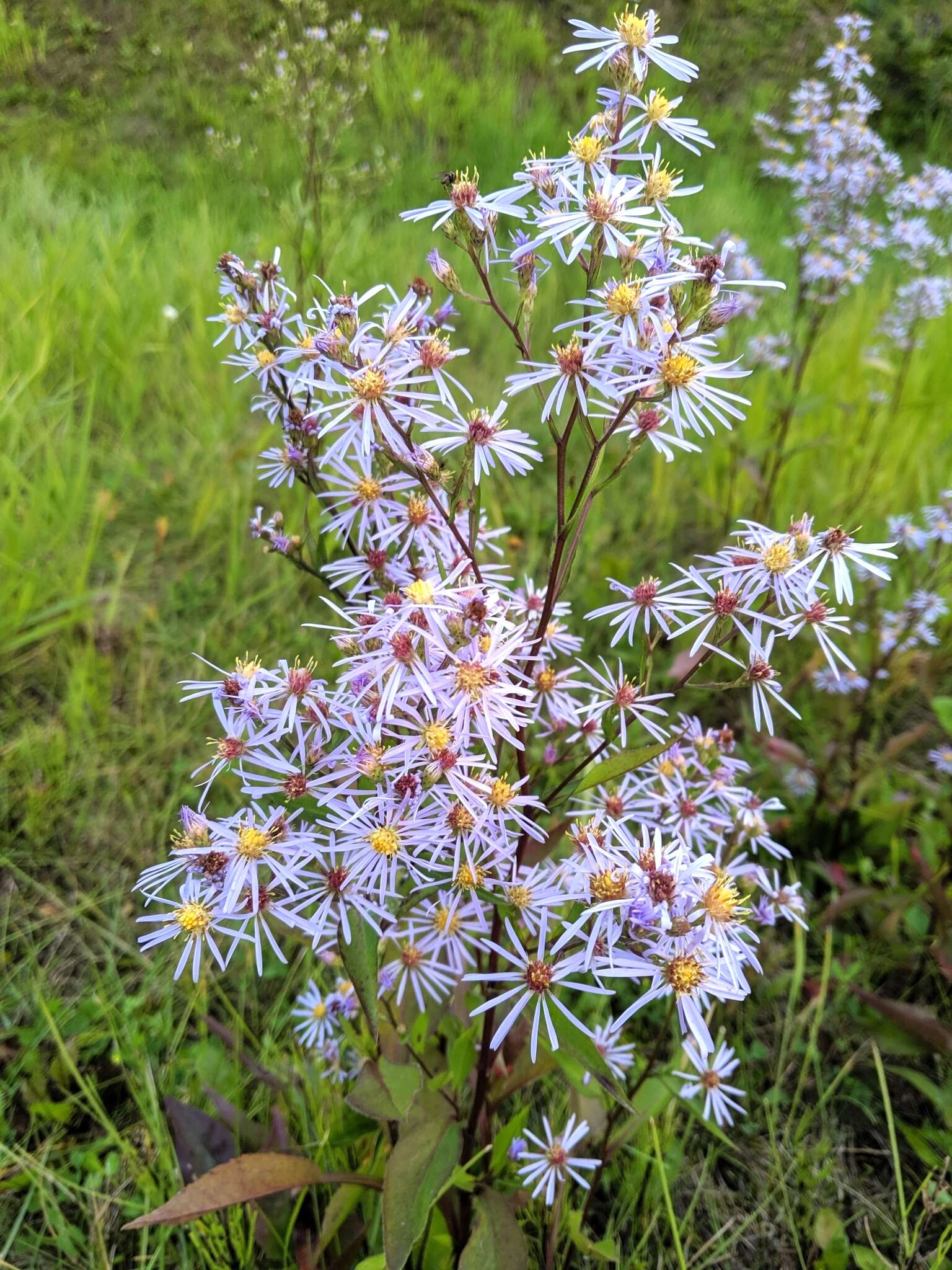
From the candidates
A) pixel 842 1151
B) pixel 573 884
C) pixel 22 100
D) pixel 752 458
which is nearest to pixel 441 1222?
pixel 573 884

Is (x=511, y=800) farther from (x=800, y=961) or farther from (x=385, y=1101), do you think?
(x=800, y=961)

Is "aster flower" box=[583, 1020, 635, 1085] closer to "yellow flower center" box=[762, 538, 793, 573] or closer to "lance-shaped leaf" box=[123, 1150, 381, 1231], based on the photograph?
"lance-shaped leaf" box=[123, 1150, 381, 1231]

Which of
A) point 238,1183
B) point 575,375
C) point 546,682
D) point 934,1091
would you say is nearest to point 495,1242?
point 238,1183

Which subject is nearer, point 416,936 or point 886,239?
point 416,936

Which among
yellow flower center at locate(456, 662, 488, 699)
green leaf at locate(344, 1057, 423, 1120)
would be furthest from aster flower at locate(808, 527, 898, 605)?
green leaf at locate(344, 1057, 423, 1120)

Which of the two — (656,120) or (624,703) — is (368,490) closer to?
(624,703)

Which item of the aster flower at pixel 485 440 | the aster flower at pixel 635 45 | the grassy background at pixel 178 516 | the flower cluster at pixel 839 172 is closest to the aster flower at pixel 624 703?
the aster flower at pixel 485 440

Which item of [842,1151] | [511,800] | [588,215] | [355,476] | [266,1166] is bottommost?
[842,1151]

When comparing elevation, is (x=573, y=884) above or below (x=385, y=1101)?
above
